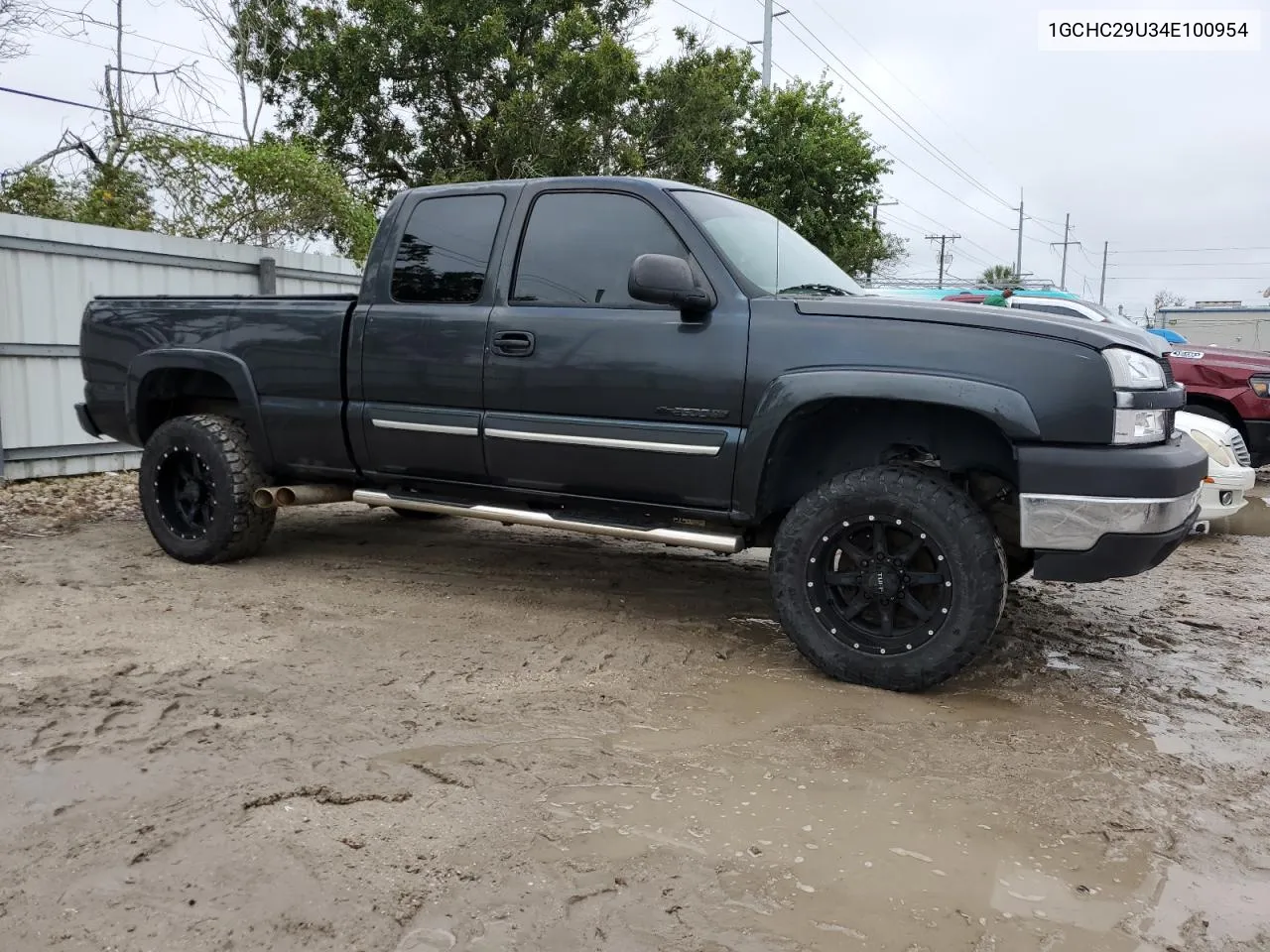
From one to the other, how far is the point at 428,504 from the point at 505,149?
51.0ft

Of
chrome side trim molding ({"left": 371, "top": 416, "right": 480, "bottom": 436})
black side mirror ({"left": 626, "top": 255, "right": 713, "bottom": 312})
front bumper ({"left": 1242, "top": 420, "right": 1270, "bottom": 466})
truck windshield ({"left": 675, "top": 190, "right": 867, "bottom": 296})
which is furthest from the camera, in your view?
front bumper ({"left": 1242, "top": 420, "right": 1270, "bottom": 466})

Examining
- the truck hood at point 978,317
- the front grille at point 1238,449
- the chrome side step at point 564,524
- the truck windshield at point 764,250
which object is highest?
the truck windshield at point 764,250

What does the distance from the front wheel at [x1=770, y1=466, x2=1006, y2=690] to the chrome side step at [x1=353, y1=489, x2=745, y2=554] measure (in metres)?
0.25

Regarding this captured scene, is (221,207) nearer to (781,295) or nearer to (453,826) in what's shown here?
(781,295)

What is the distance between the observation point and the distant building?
20938mm

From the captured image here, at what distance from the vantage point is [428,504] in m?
4.86

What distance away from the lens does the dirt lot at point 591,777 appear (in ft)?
7.52

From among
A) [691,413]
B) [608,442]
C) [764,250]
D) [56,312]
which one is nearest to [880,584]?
[691,413]

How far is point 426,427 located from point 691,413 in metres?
1.34

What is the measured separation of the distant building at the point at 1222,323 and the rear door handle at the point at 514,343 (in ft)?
66.1

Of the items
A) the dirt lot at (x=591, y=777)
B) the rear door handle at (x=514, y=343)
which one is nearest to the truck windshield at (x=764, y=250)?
the rear door handle at (x=514, y=343)

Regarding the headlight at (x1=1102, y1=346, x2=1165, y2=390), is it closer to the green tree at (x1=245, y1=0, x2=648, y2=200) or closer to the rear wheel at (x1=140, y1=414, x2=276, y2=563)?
the rear wheel at (x1=140, y1=414, x2=276, y2=563)

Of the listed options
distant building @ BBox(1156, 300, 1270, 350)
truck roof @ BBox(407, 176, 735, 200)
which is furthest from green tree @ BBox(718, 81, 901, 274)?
truck roof @ BBox(407, 176, 735, 200)

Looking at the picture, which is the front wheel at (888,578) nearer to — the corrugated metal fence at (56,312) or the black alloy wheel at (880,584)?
the black alloy wheel at (880,584)
